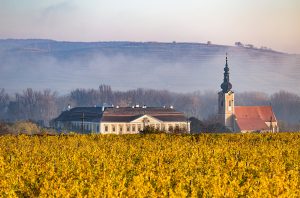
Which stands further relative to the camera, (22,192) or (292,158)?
(292,158)

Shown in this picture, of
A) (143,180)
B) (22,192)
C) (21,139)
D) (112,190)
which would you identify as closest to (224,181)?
(143,180)

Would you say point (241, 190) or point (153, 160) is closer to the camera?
point (241, 190)

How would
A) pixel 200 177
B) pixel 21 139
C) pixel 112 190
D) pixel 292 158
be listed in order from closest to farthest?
pixel 112 190 < pixel 200 177 < pixel 292 158 < pixel 21 139

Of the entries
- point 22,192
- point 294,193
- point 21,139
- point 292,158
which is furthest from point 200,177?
point 21,139

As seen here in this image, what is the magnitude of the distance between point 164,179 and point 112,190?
2666 mm

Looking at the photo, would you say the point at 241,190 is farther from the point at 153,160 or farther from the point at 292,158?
the point at 292,158

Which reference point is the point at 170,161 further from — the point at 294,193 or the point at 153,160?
the point at 294,193

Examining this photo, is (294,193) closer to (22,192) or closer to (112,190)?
(112,190)

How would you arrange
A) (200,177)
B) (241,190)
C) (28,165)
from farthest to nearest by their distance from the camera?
(28,165), (200,177), (241,190)

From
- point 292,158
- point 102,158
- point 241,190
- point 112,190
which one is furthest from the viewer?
point 292,158

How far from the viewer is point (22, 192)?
66.1 feet

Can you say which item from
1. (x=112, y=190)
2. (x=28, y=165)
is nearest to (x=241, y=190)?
(x=112, y=190)

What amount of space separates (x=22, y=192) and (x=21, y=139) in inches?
946

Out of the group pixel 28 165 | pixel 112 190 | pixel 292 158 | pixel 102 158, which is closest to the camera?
pixel 112 190
